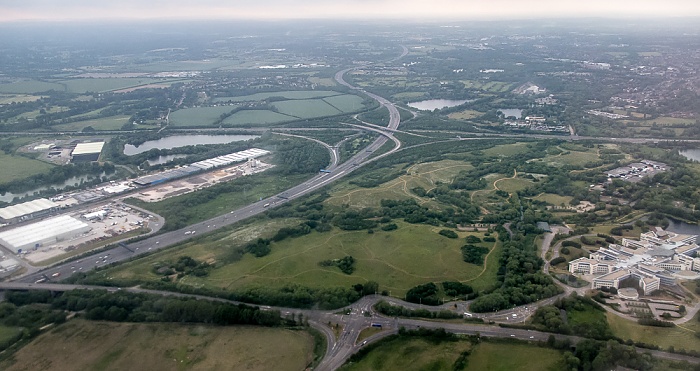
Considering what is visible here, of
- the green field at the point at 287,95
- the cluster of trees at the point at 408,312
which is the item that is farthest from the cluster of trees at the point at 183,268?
the green field at the point at 287,95

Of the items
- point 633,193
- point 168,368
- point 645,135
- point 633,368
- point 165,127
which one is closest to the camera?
point 633,368

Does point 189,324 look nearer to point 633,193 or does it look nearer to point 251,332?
point 251,332

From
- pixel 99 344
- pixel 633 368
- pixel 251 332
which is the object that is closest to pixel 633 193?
pixel 633 368

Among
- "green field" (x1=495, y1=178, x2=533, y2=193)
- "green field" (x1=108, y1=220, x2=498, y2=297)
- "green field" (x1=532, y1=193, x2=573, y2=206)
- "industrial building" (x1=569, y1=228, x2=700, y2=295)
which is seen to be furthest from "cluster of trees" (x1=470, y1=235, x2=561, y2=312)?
"green field" (x1=495, y1=178, x2=533, y2=193)

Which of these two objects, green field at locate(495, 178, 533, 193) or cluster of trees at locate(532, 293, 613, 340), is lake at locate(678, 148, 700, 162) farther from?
cluster of trees at locate(532, 293, 613, 340)

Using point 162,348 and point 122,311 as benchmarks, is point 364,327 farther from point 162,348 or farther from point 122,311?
point 122,311

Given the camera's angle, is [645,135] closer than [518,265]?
No

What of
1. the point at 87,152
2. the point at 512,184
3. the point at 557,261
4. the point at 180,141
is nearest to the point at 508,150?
the point at 512,184

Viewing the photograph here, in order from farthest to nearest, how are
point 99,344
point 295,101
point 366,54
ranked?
point 366,54 < point 295,101 < point 99,344
